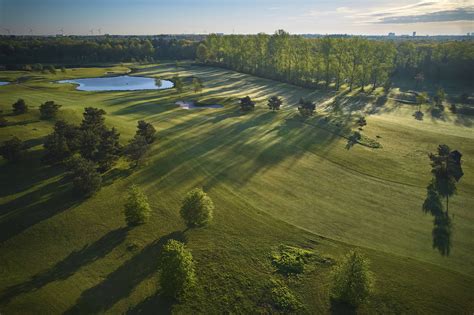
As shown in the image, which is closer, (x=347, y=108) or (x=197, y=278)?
(x=197, y=278)

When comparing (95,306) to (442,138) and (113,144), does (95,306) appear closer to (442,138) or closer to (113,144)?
(113,144)

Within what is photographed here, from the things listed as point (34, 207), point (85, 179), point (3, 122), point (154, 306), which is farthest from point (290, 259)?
point (3, 122)

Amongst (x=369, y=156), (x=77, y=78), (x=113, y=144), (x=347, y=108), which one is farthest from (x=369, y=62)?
(x=77, y=78)

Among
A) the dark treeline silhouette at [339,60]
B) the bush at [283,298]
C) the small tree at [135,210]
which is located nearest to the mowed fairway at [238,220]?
the bush at [283,298]

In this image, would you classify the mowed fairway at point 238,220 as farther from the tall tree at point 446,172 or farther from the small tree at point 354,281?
the small tree at point 354,281

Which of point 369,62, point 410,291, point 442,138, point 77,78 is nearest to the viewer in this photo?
point 410,291

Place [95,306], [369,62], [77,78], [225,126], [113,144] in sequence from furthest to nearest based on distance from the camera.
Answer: [77,78] < [369,62] < [225,126] < [113,144] < [95,306]

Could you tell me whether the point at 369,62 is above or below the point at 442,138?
above

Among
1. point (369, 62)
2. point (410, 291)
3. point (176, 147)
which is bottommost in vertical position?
point (410, 291)

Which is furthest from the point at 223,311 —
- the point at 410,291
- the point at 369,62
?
the point at 369,62
